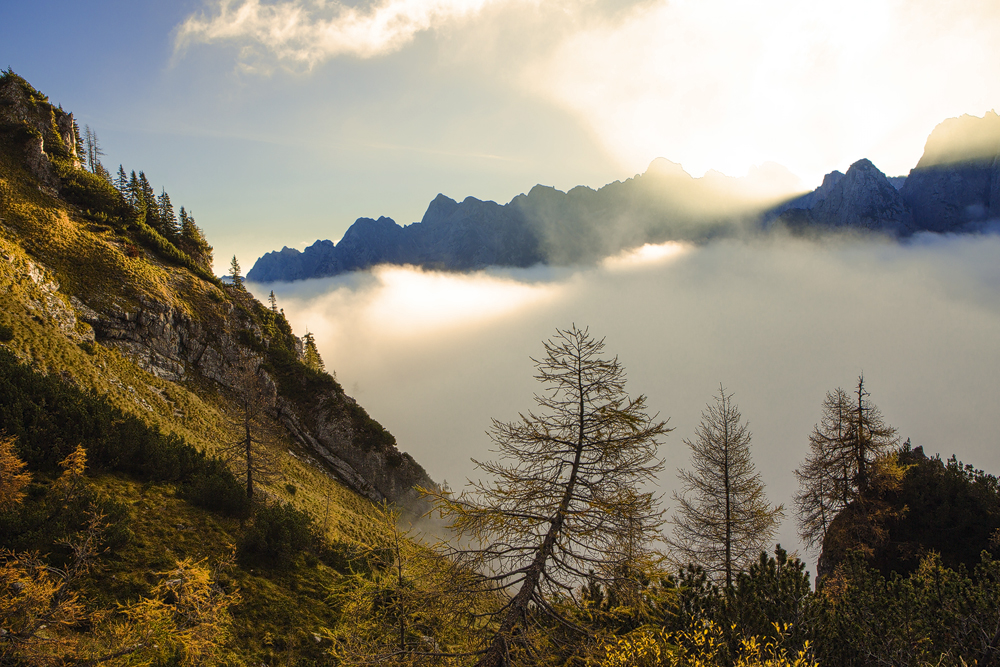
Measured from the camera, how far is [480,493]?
822 cm

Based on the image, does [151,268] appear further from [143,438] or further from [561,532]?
[561,532]

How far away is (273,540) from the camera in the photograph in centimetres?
1606

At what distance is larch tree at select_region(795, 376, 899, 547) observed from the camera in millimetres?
22578

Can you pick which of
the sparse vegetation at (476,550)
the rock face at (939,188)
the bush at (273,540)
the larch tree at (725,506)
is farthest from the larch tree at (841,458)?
the rock face at (939,188)

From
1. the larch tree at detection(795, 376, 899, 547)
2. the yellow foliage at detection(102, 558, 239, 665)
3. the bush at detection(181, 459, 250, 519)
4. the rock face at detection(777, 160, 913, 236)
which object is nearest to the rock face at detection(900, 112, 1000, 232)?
the rock face at detection(777, 160, 913, 236)

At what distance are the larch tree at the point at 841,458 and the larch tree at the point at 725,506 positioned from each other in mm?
7992

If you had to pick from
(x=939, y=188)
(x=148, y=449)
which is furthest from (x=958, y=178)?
(x=148, y=449)

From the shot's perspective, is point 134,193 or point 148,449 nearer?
point 148,449

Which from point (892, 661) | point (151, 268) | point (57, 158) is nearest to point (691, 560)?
point (892, 661)

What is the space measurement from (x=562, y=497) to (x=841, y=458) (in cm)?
→ 2473

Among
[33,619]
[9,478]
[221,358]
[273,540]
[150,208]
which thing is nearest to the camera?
[33,619]

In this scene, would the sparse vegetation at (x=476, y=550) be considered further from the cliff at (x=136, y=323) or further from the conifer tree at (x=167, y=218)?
the conifer tree at (x=167, y=218)

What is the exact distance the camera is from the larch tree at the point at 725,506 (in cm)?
1802

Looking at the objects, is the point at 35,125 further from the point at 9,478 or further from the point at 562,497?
the point at 562,497
